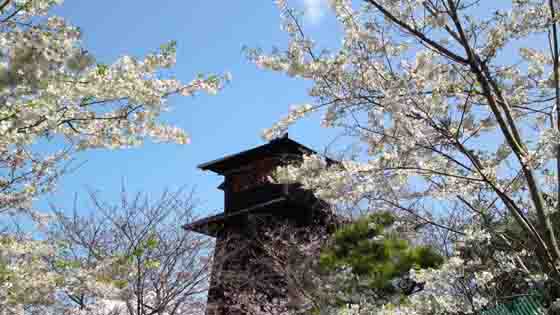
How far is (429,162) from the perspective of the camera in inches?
176

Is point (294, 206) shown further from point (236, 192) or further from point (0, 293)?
point (0, 293)

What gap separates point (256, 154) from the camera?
14.8 m

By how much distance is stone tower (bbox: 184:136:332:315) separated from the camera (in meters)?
13.0

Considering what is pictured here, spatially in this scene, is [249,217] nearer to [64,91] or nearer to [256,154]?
[256,154]

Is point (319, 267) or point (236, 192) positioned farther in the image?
point (236, 192)

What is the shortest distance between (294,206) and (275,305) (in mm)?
2890

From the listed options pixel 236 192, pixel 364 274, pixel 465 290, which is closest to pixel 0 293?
pixel 465 290

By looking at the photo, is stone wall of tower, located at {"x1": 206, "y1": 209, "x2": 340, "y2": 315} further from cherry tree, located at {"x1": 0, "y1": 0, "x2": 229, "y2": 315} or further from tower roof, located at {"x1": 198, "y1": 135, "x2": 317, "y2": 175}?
cherry tree, located at {"x1": 0, "y1": 0, "x2": 229, "y2": 315}

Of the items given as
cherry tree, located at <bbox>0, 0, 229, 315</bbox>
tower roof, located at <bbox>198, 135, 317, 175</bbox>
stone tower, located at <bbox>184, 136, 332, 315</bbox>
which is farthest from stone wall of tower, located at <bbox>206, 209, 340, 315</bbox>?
cherry tree, located at <bbox>0, 0, 229, 315</bbox>

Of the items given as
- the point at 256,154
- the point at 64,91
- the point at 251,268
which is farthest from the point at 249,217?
the point at 64,91

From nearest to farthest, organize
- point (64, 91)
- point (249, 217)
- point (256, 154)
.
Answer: point (64, 91) < point (249, 217) < point (256, 154)

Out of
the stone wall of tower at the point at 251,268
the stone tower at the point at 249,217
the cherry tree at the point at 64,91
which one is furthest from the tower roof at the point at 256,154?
the cherry tree at the point at 64,91

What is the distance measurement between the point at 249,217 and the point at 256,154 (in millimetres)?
2203

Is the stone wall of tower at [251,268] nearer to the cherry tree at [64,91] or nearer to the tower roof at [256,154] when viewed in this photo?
the tower roof at [256,154]
